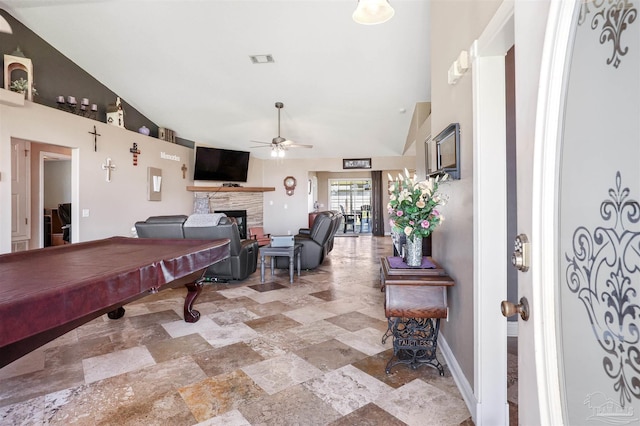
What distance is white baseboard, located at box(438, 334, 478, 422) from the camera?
5.40 ft

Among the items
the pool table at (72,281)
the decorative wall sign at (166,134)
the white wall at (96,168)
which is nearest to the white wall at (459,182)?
the pool table at (72,281)

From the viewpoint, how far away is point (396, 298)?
6.47 ft

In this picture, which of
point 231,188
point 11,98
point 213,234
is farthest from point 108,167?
point 231,188

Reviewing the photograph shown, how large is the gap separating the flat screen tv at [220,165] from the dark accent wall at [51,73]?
223cm

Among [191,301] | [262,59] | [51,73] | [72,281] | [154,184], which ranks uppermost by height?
[262,59]

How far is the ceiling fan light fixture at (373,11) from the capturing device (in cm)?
193

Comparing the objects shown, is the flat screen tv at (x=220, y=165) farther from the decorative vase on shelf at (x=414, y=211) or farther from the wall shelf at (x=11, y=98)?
the decorative vase on shelf at (x=414, y=211)

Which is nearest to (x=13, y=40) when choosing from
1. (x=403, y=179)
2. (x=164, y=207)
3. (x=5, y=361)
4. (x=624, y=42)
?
(x=164, y=207)

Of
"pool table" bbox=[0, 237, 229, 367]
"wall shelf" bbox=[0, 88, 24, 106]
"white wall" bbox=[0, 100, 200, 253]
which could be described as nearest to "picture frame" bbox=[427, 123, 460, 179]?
"pool table" bbox=[0, 237, 229, 367]

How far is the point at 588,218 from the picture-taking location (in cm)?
64

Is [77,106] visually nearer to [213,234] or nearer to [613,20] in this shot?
[213,234]

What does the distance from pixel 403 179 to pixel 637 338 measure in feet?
5.37

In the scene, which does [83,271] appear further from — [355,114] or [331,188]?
[331,188]

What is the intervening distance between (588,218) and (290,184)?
8642 mm
